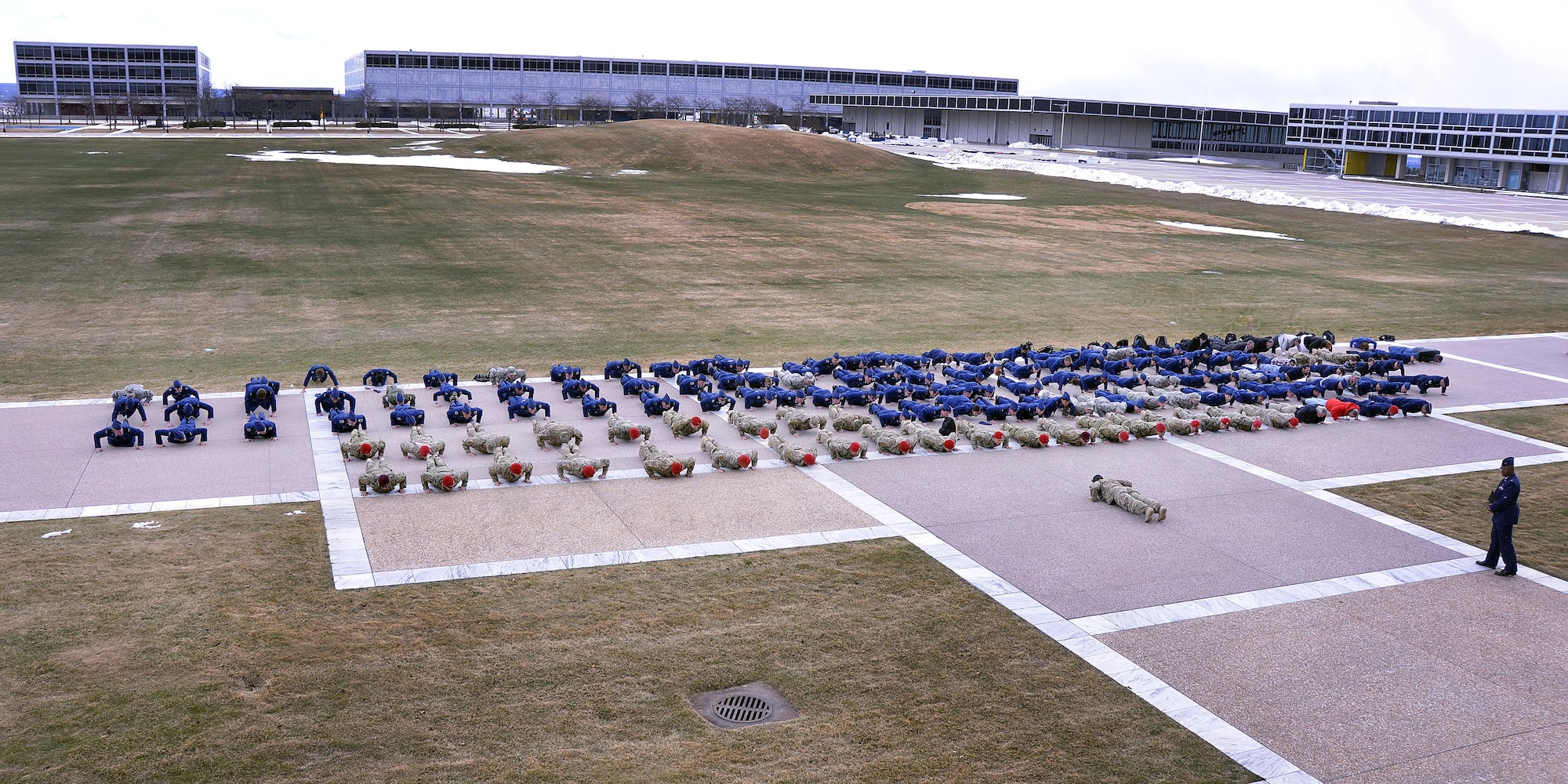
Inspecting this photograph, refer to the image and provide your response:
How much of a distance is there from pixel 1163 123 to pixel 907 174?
78357 mm

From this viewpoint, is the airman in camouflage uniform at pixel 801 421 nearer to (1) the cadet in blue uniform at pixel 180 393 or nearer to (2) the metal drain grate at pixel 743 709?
(2) the metal drain grate at pixel 743 709

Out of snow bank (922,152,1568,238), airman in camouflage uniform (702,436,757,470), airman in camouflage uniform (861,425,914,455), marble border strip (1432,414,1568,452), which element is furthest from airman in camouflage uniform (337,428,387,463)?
snow bank (922,152,1568,238)

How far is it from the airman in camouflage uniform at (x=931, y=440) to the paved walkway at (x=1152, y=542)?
27 centimetres

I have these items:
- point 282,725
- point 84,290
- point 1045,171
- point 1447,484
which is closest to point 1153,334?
point 1447,484

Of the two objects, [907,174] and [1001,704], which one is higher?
[907,174]

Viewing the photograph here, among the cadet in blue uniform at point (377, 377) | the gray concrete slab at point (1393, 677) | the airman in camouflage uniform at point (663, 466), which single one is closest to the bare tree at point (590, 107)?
the cadet in blue uniform at point (377, 377)

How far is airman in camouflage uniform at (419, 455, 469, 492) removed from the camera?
44.4 ft

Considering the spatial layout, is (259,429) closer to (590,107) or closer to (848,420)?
(848,420)

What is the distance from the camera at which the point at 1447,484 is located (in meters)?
15.3

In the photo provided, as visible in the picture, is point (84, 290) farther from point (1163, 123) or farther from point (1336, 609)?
point (1163, 123)

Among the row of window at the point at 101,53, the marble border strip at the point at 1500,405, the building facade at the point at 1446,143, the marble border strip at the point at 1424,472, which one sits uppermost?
the row of window at the point at 101,53

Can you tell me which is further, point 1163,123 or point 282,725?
point 1163,123

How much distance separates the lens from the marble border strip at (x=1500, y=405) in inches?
768

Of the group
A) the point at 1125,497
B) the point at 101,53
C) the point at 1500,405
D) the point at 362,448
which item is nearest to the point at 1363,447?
the point at 1500,405
